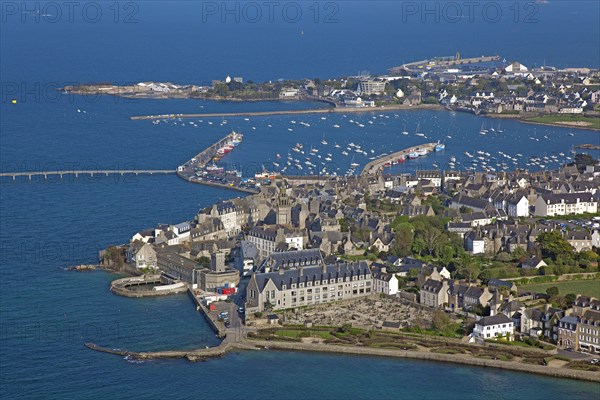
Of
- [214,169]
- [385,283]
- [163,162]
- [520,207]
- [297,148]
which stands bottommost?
[385,283]

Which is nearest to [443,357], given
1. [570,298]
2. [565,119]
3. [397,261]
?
[570,298]

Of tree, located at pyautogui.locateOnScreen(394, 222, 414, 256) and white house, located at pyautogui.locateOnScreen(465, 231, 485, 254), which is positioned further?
white house, located at pyautogui.locateOnScreen(465, 231, 485, 254)

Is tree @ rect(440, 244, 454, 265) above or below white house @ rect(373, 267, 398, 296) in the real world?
above

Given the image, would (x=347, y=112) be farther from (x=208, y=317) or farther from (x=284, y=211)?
(x=208, y=317)

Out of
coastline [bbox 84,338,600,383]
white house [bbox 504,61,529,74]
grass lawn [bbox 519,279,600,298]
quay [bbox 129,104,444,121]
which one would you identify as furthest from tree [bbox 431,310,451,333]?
white house [bbox 504,61,529,74]

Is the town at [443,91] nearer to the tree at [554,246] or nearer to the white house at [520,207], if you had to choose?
the white house at [520,207]

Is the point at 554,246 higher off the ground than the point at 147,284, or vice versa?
the point at 554,246

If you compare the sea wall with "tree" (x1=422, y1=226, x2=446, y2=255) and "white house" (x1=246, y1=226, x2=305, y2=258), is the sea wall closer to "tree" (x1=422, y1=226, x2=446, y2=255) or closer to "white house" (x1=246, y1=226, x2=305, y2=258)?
"white house" (x1=246, y1=226, x2=305, y2=258)
